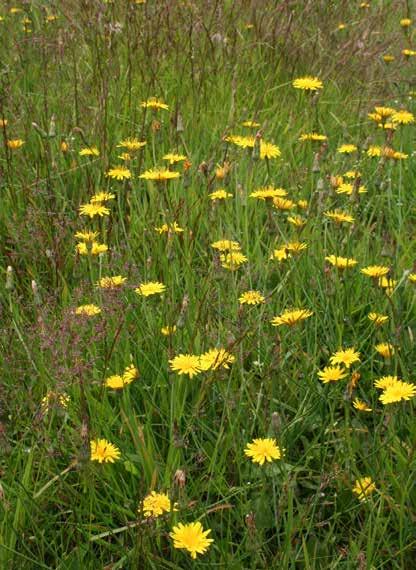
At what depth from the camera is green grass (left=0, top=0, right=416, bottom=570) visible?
4.17 feet

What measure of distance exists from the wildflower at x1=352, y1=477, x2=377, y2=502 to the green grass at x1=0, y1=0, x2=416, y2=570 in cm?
2

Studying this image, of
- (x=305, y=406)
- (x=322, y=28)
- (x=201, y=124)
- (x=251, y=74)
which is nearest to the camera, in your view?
(x=305, y=406)

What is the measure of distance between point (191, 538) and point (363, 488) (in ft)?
1.09

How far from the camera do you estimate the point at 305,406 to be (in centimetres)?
151

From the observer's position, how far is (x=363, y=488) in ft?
4.18

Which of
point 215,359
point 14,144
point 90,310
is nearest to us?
point 215,359

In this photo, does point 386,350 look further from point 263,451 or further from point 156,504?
point 156,504

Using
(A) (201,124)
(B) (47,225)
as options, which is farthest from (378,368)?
(A) (201,124)

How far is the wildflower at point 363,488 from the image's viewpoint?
124cm

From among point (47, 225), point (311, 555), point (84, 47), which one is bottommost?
point (311, 555)

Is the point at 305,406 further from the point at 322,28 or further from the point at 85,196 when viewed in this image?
the point at 322,28

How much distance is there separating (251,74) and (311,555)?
2.48m

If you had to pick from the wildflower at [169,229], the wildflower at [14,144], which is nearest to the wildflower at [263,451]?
the wildflower at [169,229]

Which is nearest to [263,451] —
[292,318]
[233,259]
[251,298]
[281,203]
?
[292,318]
